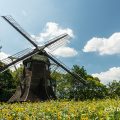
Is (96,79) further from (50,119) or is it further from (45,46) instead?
(50,119)

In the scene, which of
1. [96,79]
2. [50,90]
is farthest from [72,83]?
[50,90]

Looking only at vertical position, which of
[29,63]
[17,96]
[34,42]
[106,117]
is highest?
[34,42]

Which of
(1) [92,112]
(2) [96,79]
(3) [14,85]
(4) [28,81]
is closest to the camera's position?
(1) [92,112]

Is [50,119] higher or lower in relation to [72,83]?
lower

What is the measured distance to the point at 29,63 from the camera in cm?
4566

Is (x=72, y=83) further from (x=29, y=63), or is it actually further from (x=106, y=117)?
(x=106, y=117)

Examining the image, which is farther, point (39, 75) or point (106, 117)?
point (39, 75)

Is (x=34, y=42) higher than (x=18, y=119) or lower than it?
higher

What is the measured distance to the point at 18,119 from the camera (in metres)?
11.5

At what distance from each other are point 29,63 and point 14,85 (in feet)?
98.0

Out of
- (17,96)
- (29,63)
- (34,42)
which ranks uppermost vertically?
(34,42)

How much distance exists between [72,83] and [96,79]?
30.3 feet

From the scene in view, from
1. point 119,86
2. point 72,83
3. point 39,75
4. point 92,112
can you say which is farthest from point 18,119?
point 119,86

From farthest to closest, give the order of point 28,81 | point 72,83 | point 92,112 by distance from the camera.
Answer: point 72,83
point 28,81
point 92,112
